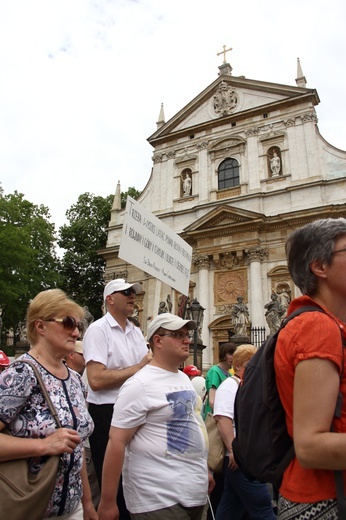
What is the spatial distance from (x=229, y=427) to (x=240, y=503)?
72 centimetres

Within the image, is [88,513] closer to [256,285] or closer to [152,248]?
[152,248]

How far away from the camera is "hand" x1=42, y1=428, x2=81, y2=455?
1935mm

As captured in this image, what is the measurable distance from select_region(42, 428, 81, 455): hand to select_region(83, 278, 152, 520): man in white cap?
101 centimetres

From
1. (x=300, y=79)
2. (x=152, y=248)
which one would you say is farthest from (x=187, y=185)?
(x=152, y=248)

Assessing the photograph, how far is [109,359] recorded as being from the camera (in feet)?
10.6

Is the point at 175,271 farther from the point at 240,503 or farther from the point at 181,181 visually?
the point at 181,181

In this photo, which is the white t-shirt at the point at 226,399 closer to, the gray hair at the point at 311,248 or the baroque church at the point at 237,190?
the gray hair at the point at 311,248

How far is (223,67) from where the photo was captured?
25.3 m

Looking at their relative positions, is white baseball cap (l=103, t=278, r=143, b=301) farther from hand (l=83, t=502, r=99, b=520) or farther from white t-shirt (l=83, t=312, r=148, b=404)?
hand (l=83, t=502, r=99, b=520)

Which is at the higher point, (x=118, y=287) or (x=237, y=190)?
(x=237, y=190)

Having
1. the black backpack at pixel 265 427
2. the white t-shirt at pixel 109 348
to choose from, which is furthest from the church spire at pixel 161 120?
the black backpack at pixel 265 427

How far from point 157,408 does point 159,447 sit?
0.21 meters

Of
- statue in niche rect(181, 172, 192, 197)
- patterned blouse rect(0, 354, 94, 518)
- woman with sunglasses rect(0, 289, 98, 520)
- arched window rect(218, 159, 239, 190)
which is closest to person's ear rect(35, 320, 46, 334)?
woman with sunglasses rect(0, 289, 98, 520)

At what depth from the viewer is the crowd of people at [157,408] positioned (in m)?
1.43
